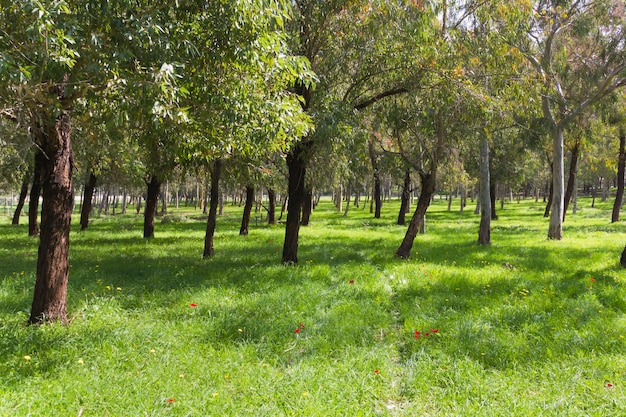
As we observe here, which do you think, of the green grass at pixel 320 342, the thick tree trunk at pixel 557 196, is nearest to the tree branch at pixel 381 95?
the green grass at pixel 320 342

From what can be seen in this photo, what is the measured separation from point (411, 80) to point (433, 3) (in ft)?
8.48

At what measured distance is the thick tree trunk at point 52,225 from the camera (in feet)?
19.1

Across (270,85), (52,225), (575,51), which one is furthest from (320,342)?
(575,51)

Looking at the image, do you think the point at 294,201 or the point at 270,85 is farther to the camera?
the point at 294,201

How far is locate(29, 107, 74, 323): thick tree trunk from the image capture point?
583 cm

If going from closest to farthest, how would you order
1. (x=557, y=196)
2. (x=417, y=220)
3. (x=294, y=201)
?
(x=294, y=201)
(x=417, y=220)
(x=557, y=196)

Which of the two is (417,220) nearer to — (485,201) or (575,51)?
(485,201)

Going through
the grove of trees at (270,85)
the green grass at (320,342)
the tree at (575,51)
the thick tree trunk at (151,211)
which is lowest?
the green grass at (320,342)

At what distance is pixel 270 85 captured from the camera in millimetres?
6500

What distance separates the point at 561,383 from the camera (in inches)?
180

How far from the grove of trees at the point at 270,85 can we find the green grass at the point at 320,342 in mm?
1508

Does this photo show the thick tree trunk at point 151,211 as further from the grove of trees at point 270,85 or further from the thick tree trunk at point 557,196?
the thick tree trunk at point 557,196

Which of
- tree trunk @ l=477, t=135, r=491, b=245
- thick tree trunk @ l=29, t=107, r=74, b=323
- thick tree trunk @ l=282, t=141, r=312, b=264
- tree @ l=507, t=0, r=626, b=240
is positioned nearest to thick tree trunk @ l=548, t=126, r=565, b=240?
tree @ l=507, t=0, r=626, b=240

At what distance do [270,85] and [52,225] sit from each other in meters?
3.79
